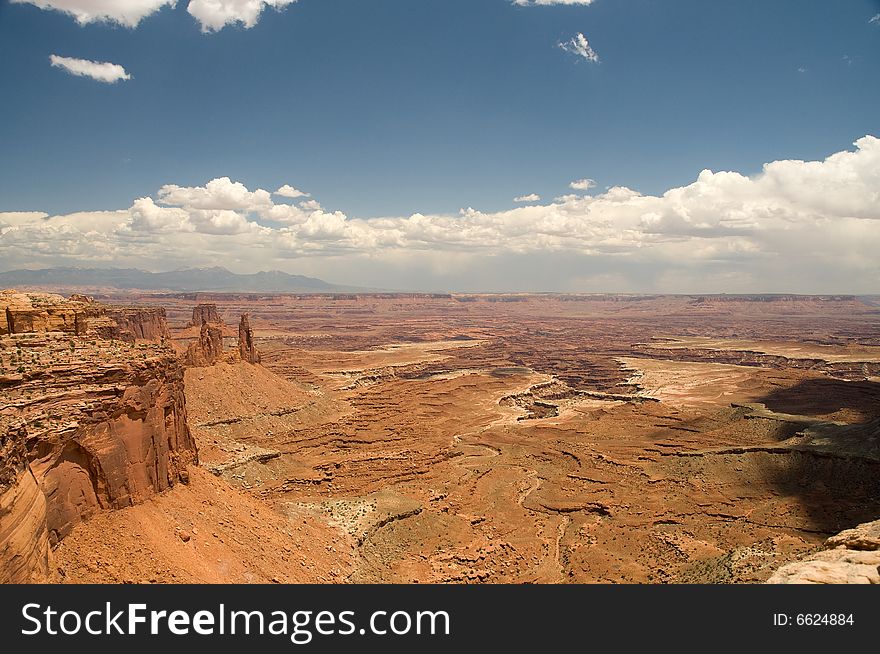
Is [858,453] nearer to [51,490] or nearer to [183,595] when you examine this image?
[183,595]

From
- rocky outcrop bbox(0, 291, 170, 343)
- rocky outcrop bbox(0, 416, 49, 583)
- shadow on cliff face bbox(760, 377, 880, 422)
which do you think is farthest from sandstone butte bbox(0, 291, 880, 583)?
shadow on cliff face bbox(760, 377, 880, 422)

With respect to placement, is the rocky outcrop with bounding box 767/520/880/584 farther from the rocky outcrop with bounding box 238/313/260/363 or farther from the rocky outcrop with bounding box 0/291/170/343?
the rocky outcrop with bounding box 238/313/260/363

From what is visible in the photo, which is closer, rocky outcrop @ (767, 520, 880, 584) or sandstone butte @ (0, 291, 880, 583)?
rocky outcrop @ (767, 520, 880, 584)

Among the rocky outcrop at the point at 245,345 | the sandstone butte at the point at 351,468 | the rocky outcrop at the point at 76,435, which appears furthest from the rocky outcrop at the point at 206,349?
the rocky outcrop at the point at 76,435

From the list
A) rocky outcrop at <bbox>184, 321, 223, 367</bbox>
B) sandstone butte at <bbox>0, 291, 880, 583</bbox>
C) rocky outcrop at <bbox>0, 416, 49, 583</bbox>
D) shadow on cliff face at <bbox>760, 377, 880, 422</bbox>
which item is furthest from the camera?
rocky outcrop at <bbox>184, 321, 223, 367</bbox>

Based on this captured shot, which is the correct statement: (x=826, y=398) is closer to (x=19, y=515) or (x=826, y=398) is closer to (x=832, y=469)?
(x=832, y=469)

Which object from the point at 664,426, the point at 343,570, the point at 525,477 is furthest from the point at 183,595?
the point at 664,426
